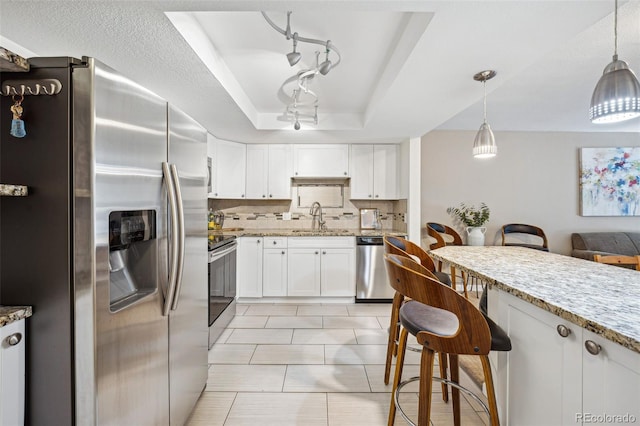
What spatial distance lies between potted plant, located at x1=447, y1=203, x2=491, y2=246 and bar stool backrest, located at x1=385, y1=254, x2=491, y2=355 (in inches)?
128

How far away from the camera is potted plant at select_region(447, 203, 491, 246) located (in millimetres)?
4000

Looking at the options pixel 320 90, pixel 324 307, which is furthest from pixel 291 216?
pixel 320 90

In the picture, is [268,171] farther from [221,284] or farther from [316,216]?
[221,284]

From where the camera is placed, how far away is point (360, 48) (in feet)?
6.87

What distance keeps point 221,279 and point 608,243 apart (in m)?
5.30

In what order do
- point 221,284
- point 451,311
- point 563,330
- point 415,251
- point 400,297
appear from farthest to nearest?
point 221,284, point 415,251, point 400,297, point 451,311, point 563,330

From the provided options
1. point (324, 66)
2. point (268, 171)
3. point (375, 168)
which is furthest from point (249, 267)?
point (324, 66)

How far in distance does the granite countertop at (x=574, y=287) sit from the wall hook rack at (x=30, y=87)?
1754 millimetres

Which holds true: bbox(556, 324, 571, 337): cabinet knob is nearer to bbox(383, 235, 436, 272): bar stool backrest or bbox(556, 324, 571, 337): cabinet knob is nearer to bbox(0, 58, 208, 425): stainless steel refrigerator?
bbox(383, 235, 436, 272): bar stool backrest

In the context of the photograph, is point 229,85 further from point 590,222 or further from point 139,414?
point 590,222

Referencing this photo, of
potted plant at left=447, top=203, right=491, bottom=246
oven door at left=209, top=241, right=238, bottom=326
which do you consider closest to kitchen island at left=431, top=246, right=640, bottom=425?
oven door at left=209, top=241, right=238, bottom=326

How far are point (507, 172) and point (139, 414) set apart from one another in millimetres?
5064

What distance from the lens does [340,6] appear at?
1.35 m

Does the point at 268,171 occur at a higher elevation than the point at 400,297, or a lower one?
higher
